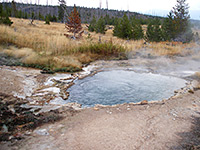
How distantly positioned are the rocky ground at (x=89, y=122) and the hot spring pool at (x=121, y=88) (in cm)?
40

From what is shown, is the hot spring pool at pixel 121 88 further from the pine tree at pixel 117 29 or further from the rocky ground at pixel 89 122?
the pine tree at pixel 117 29

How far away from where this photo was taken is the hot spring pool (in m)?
5.07

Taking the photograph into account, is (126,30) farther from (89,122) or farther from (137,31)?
(89,122)

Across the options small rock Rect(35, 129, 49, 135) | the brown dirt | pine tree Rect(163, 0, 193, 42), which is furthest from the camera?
pine tree Rect(163, 0, 193, 42)

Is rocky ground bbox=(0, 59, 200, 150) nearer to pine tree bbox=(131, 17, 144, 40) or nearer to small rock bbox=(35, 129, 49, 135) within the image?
small rock bbox=(35, 129, 49, 135)

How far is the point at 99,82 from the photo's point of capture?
650 centimetres

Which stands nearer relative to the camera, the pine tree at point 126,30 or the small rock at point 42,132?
the small rock at point 42,132

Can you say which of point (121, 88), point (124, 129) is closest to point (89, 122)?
point (124, 129)

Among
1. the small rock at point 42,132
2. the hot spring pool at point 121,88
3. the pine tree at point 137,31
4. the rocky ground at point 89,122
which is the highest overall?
the pine tree at point 137,31

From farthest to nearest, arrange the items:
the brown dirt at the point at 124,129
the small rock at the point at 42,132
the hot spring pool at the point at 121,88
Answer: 1. the hot spring pool at the point at 121,88
2. the small rock at the point at 42,132
3. the brown dirt at the point at 124,129

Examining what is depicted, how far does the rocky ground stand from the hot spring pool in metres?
0.40

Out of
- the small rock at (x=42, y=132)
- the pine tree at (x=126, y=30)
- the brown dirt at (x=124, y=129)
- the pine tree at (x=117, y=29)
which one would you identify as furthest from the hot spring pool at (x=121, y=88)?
the pine tree at (x=117, y=29)

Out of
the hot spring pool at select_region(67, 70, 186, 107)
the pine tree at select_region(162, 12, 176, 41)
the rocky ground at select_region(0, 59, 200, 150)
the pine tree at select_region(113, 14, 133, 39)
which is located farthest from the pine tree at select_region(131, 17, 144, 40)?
the rocky ground at select_region(0, 59, 200, 150)

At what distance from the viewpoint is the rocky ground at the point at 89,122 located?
9.72 ft
